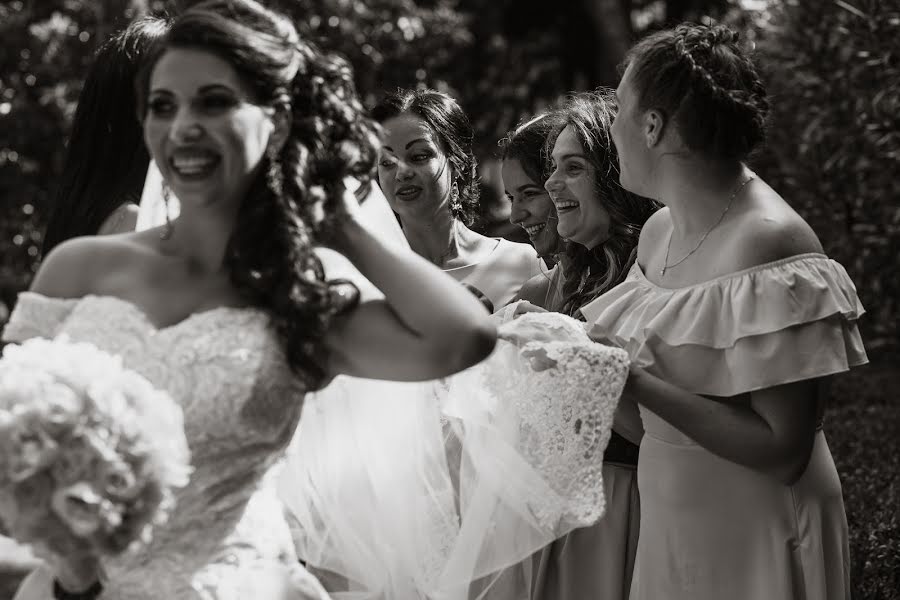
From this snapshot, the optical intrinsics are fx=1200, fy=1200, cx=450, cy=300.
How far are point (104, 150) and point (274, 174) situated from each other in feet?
4.78

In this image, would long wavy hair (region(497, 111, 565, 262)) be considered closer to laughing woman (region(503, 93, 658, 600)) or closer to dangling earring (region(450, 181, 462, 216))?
laughing woman (region(503, 93, 658, 600))

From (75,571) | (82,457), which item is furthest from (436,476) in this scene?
(82,457)

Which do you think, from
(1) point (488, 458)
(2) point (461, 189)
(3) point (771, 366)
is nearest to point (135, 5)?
(2) point (461, 189)

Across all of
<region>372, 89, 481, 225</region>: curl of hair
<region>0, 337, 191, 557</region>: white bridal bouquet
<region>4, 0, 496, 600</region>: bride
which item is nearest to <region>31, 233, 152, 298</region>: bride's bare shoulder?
<region>4, 0, 496, 600</region>: bride

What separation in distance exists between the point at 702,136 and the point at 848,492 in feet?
9.21

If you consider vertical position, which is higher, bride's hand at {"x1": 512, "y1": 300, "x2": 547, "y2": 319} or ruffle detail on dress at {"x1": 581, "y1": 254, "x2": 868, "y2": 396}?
ruffle detail on dress at {"x1": 581, "y1": 254, "x2": 868, "y2": 396}

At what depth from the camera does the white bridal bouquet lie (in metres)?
2.25

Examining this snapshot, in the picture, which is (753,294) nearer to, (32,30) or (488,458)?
(488,458)

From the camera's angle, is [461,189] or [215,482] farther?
[461,189]

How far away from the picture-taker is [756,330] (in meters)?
3.05

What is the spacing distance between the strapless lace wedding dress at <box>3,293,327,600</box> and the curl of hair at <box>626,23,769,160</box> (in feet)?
4.24

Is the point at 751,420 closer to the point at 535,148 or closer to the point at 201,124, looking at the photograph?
the point at 201,124

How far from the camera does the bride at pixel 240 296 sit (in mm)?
2695

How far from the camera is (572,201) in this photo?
4.23 metres
